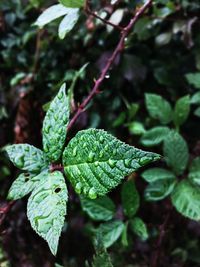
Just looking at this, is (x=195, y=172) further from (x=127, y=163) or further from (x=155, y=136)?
(x=127, y=163)

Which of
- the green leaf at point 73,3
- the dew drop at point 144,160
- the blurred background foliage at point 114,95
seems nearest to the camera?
the dew drop at point 144,160

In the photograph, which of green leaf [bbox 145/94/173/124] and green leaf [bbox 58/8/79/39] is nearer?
green leaf [bbox 58/8/79/39]

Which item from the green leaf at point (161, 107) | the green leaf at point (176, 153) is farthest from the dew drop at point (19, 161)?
the green leaf at point (161, 107)

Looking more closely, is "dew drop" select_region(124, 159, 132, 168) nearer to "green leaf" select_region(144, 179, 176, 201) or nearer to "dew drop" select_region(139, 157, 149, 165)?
"dew drop" select_region(139, 157, 149, 165)

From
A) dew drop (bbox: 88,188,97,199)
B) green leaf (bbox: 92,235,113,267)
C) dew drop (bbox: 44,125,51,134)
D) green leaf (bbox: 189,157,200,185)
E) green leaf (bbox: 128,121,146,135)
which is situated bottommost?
green leaf (bbox: 189,157,200,185)

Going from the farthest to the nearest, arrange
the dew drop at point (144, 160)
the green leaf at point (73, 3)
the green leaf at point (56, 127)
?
the green leaf at point (73, 3)
the green leaf at point (56, 127)
the dew drop at point (144, 160)

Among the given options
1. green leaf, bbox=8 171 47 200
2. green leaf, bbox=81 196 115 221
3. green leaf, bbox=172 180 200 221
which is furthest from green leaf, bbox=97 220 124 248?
green leaf, bbox=8 171 47 200

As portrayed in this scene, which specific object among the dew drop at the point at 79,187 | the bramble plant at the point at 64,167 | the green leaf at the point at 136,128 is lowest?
the green leaf at the point at 136,128

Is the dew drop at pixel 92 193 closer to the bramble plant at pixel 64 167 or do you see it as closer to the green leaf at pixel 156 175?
the bramble plant at pixel 64 167
